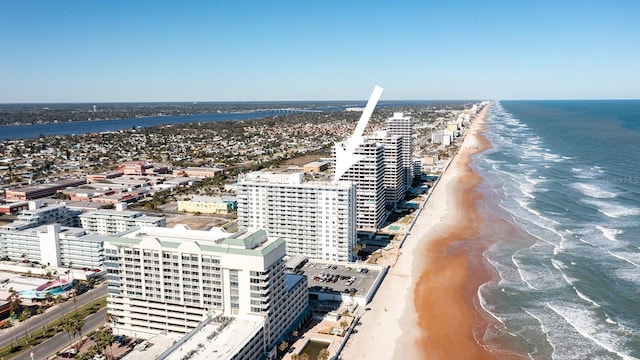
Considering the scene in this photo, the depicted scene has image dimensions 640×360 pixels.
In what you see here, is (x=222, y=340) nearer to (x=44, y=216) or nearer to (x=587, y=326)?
(x=587, y=326)

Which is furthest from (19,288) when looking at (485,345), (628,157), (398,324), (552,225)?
(628,157)

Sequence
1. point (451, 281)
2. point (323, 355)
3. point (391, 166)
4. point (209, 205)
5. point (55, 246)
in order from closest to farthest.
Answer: point (323, 355) → point (451, 281) → point (55, 246) → point (391, 166) → point (209, 205)

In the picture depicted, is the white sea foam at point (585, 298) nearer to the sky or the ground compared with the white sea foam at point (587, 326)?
nearer to the sky

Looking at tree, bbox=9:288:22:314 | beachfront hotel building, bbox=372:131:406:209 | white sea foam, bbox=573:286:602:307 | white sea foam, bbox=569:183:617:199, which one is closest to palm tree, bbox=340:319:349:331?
white sea foam, bbox=573:286:602:307

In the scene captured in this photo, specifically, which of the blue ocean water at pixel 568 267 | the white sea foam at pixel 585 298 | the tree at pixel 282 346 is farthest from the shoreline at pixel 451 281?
the tree at pixel 282 346

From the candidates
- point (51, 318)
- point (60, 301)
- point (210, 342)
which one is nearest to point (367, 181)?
point (60, 301)

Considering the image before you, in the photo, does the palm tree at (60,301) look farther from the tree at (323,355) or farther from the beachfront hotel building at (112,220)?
the tree at (323,355)
